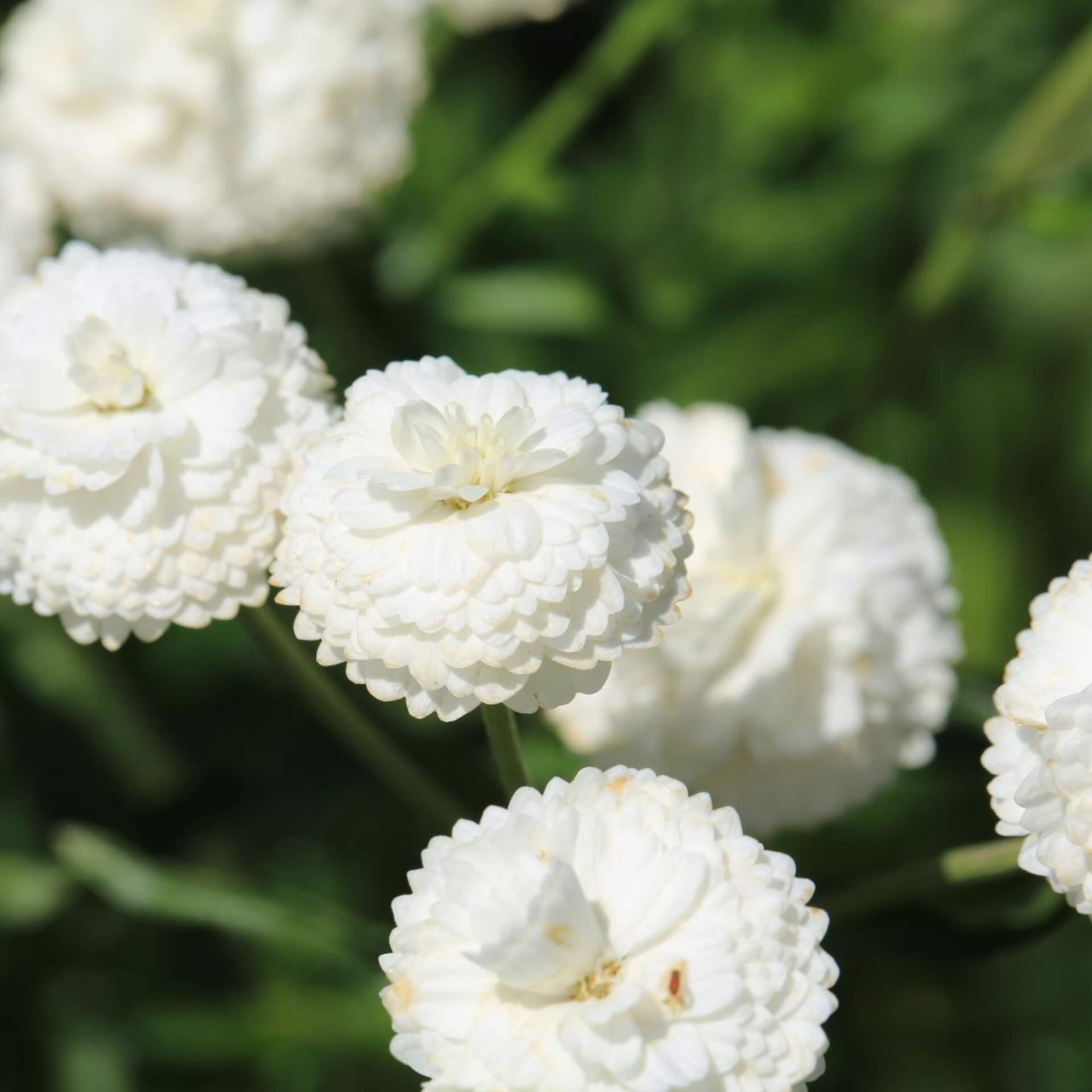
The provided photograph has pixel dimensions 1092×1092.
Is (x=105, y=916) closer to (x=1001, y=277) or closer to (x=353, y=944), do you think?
(x=353, y=944)

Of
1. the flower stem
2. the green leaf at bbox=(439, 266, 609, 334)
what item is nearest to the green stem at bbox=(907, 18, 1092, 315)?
the green leaf at bbox=(439, 266, 609, 334)

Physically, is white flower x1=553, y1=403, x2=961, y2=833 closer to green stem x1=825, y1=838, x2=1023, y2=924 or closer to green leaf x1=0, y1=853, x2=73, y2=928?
green stem x1=825, y1=838, x2=1023, y2=924

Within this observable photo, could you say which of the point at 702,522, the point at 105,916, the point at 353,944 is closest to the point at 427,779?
the point at 353,944

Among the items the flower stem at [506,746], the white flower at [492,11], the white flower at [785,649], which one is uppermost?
the white flower at [492,11]

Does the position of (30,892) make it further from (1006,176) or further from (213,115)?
(1006,176)

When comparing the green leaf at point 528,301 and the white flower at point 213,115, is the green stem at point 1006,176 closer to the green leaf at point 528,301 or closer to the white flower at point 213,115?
the green leaf at point 528,301

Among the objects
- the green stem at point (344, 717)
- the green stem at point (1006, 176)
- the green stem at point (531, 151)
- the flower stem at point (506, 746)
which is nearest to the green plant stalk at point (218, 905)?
the green stem at point (344, 717)

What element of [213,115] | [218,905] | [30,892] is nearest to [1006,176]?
[213,115]
